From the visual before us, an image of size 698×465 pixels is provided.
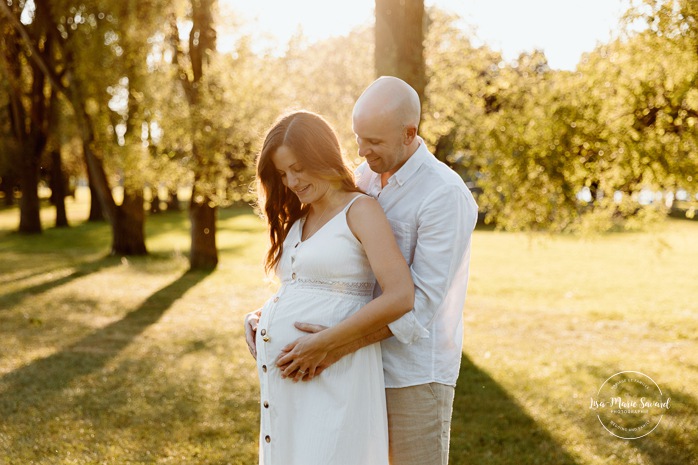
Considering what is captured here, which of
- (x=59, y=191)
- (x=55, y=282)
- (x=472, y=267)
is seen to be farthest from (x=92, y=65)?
(x=59, y=191)

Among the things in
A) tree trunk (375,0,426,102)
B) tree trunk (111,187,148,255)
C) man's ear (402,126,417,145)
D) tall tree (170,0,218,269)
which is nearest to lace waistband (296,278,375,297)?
man's ear (402,126,417,145)

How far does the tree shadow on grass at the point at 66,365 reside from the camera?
655cm

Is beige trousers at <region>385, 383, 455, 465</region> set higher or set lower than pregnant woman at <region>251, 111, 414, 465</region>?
lower

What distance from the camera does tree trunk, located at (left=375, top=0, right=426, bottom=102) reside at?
289 inches

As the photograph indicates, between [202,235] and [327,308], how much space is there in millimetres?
13558

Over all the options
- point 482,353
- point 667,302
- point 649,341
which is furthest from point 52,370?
point 667,302

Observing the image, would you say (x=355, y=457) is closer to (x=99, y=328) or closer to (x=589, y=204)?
(x=589, y=204)

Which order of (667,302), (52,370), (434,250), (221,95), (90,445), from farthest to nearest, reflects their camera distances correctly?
(221,95), (667,302), (52,370), (90,445), (434,250)

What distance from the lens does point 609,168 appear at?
848cm

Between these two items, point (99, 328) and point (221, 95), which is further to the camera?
point (221, 95)

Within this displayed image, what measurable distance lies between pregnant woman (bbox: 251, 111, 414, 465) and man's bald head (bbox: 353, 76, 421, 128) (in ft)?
0.61

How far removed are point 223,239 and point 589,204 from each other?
17.5 m

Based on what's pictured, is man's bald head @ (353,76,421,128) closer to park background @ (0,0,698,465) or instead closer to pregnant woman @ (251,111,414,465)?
pregnant woman @ (251,111,414,465)

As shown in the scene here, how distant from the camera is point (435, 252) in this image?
257 cm
